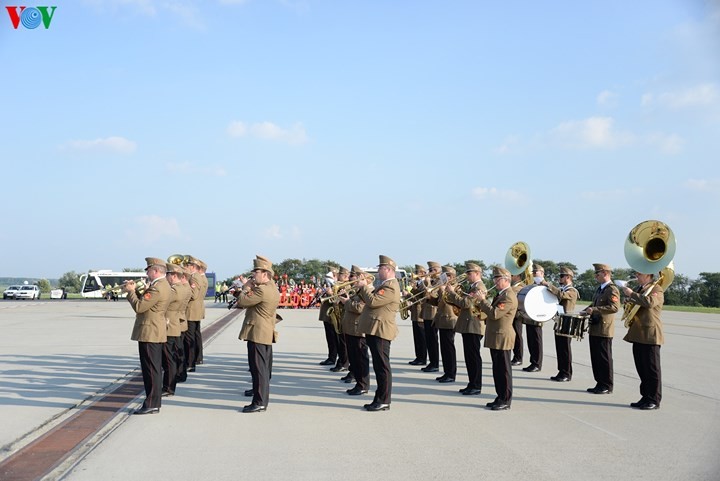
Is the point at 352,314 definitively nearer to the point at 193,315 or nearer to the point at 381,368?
the point at 381,368

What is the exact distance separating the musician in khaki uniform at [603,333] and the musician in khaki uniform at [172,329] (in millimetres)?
5466

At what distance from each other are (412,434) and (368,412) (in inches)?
44.8

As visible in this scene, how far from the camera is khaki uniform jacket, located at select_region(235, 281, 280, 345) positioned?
730 cm

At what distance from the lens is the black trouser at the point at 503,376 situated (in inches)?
292

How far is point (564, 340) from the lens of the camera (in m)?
9.59

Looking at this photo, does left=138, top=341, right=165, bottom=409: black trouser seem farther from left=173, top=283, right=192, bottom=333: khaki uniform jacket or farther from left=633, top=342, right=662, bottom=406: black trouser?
left=633, top=342, right=662, bottom=406: black trouser

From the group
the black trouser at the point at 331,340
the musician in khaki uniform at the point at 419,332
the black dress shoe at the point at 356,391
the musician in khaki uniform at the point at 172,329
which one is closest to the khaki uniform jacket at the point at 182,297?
the musician in khaki uniform at the point at 172,329

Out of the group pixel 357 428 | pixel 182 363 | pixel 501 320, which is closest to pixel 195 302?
pixel 182 363

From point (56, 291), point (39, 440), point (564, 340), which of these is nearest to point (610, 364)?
point (564, 340)

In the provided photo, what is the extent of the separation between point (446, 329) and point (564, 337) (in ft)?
5.77

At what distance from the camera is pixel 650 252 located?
7844 mm

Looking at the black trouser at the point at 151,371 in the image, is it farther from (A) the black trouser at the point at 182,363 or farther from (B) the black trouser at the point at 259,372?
(A) the black trouser at the point at 182,363

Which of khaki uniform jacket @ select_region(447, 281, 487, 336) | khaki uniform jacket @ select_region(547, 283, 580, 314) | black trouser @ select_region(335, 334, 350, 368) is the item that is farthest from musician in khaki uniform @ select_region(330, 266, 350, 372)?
khaki uniform jacket @ select_region(547, 283, 580, 314)

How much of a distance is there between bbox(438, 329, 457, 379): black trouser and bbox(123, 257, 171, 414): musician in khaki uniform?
4.19 m
